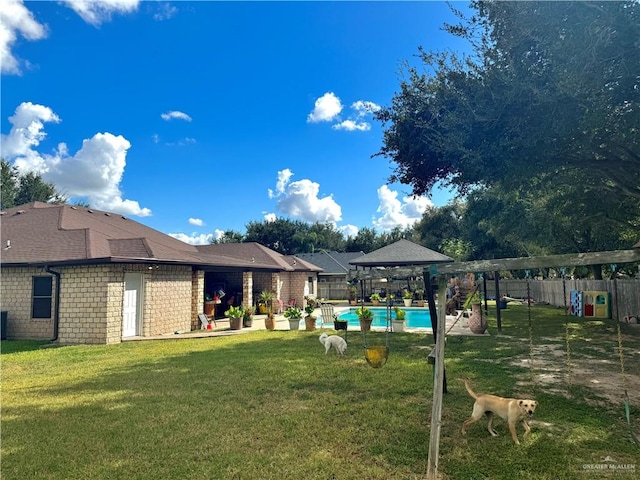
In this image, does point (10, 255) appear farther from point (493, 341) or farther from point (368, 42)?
point (493, 341)

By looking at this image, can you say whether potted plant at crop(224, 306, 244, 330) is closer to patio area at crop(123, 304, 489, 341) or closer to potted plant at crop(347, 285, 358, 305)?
patio area at crop(123, 304, 489, 341)

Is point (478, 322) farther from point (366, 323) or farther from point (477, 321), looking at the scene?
point (366, 323)

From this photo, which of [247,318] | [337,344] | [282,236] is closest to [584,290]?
[337,344]

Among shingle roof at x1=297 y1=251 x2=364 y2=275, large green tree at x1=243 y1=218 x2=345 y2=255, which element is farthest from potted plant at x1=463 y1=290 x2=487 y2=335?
large green tree at x1=243 y1=218 x2=345 y2=255

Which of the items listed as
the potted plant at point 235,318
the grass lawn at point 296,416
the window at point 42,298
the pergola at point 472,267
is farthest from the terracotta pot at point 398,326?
the window at point 42,298

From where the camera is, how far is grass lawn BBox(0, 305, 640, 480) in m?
3.85

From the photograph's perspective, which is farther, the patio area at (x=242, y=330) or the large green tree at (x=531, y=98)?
the patio area at (x=242, y=330)

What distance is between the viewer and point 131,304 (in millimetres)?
13211

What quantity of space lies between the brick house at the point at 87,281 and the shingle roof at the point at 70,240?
0.04m

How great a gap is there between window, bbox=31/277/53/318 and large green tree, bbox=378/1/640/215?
501 inches

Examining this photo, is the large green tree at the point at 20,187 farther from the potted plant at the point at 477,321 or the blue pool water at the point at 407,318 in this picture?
the potted plant at the point at 477,321

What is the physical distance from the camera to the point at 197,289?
15914mm

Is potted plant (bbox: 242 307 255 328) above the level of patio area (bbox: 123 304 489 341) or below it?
above

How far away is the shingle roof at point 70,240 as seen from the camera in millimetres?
12664
